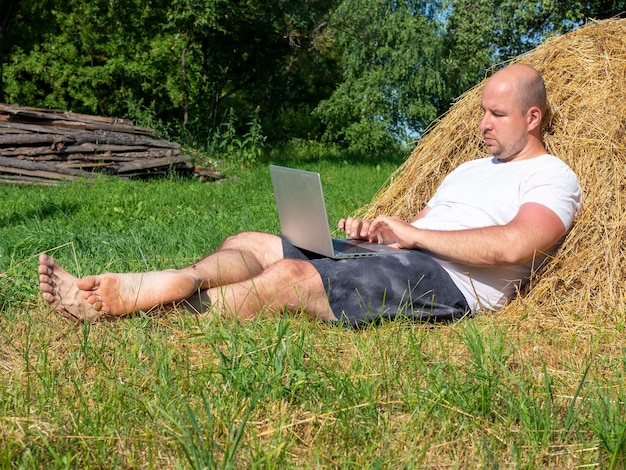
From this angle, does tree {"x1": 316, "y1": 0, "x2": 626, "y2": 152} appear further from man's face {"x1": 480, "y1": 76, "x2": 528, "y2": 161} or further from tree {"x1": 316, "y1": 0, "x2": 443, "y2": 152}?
man's face {"x1": 480, "y1": 76, "x2": 528, "y2": 161}

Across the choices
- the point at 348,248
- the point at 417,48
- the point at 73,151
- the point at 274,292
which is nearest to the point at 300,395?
the point at 274,292

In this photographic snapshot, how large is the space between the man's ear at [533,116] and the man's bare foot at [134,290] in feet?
6.35

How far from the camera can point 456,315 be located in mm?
3654

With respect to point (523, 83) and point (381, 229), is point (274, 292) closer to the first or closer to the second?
point (381, 229)

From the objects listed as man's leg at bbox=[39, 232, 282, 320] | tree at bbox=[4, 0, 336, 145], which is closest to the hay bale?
man's leg at bbox=[39, 232, 282, 320]

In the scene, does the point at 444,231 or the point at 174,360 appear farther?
the point at 444,231

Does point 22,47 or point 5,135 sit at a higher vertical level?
point 22,47

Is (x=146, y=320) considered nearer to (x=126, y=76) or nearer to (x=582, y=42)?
(x=582, y=42)

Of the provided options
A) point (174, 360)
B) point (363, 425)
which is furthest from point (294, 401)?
point (174, 360)

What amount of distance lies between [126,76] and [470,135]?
17.7 metres

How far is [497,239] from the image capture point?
135 inches

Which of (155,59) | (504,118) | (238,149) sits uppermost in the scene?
(155,59)

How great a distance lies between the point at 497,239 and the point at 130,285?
1.66 m

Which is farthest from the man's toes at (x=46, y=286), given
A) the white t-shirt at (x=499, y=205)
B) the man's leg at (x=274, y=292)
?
the white t-shirt at (x=499, y=205)
